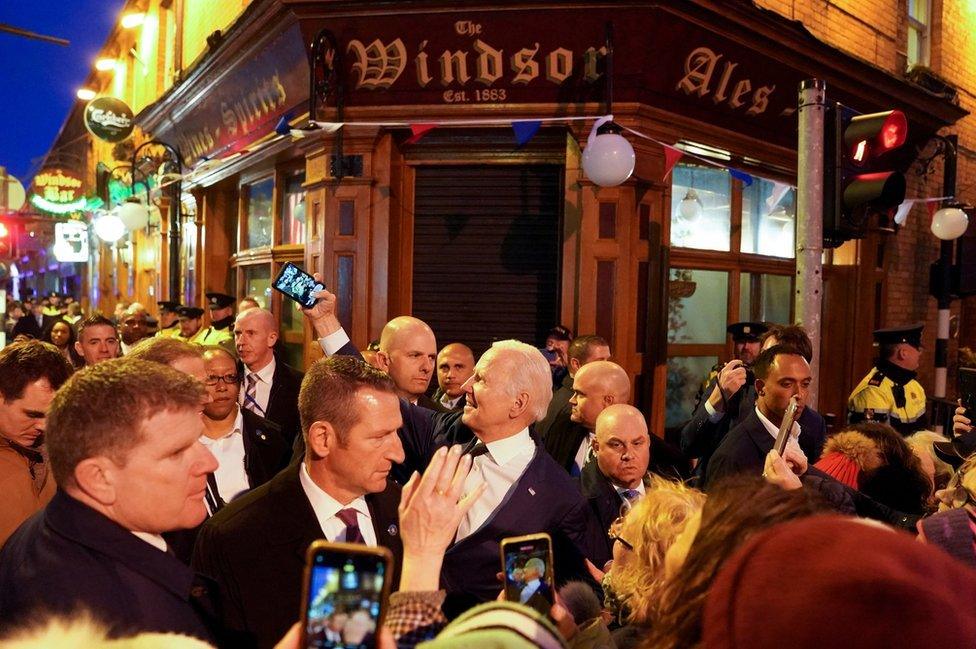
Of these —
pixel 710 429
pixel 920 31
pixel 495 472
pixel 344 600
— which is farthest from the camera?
pixel 920 31

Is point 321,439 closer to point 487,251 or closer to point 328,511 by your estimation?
point 328,511

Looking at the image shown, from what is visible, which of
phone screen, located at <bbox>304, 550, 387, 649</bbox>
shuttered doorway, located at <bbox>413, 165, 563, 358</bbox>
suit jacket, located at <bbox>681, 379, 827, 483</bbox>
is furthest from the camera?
shuttered doorway, located at <bbox>413, 165, 563, 358</bbox>

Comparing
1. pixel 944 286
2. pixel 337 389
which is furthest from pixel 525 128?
pixel 944 286

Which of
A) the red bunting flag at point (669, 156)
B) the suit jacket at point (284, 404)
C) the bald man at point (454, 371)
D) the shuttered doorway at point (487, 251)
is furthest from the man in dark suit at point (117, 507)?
the red bunting flag at point (669, 156)

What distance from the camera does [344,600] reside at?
133 cm

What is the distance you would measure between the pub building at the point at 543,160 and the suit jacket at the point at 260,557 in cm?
535

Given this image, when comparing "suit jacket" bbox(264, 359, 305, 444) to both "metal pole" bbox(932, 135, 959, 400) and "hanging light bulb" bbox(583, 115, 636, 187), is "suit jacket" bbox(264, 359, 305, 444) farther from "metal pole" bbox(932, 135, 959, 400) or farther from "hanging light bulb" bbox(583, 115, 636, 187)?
"metal pole" bbox(932, 135, 959, 400)

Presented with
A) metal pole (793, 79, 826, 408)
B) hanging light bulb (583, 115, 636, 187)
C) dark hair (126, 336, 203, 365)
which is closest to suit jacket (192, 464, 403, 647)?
dark hair (126, 336, 203, 365)

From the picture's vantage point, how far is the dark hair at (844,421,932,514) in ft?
13.1

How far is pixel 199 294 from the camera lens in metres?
13.0

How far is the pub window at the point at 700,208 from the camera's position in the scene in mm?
8555

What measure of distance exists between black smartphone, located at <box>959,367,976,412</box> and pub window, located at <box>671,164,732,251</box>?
14.0 ft

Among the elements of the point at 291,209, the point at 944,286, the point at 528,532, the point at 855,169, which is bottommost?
the point at 528,532

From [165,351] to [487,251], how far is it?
4627mm
